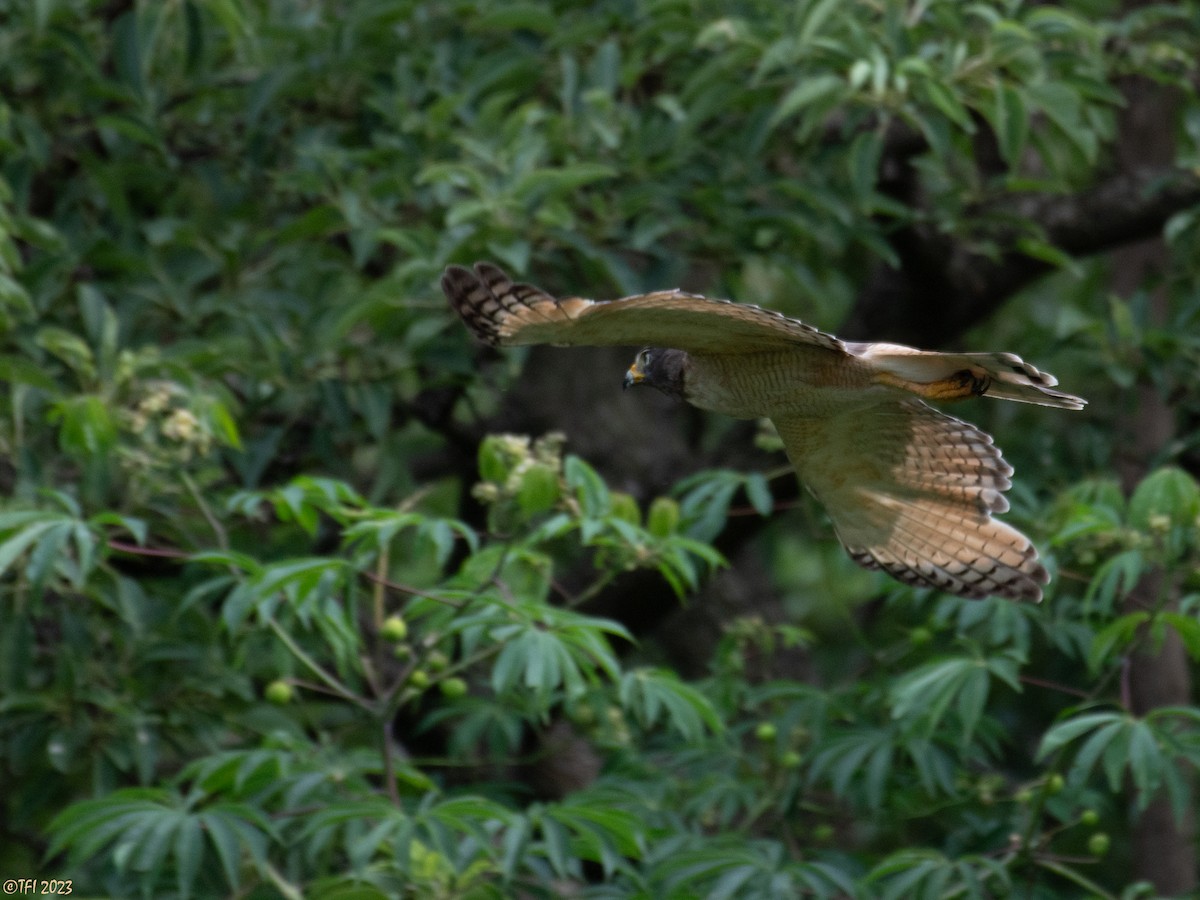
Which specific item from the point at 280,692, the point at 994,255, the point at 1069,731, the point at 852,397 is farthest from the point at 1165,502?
the point at 280,692

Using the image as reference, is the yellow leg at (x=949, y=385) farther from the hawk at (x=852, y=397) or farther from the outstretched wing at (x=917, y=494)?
the outstretched wing at (x=917, y=494)

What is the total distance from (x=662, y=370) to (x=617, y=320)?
63 centimetres

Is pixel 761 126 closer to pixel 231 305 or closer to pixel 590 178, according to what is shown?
pixel 590 178

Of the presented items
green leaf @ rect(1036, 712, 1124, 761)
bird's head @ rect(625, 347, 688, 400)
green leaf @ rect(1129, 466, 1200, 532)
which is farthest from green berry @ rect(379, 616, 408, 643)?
green leaf @ rect(1129, 466, 1200, 532)

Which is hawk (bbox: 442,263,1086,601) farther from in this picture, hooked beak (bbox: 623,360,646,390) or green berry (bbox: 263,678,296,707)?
green berry (bbox: 263,678,296,707)

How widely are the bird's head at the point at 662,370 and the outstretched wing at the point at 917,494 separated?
325 mm

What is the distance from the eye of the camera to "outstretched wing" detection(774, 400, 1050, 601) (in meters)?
3.72

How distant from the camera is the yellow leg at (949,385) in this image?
10.6ft

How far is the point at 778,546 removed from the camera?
6035 millimetres

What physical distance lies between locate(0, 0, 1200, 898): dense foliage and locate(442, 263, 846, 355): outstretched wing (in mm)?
278

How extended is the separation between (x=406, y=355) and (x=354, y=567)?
4.23ft

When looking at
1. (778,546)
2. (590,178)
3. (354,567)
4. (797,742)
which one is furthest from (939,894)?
(778,546)

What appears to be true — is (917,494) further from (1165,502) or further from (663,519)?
(663,519)

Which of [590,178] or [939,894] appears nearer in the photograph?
[939,894]
